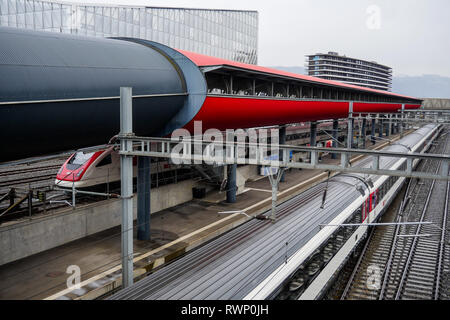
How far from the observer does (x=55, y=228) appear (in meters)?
15.1

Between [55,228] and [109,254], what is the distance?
7.99 feet

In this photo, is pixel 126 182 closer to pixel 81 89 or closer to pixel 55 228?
pixel 81 89

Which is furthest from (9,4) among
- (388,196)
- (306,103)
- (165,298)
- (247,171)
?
(165,298)

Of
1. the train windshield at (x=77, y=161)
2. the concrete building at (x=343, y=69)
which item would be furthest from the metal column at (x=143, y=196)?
the concrete building at (x=343, y=69)

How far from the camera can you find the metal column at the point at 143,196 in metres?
15.6

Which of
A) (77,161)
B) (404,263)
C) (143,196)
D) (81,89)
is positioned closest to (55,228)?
(143,196)

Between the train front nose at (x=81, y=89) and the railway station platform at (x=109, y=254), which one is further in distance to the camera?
the railway station platform at (x=109, y=254)

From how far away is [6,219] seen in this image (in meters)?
14.3

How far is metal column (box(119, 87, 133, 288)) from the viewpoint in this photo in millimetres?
10859

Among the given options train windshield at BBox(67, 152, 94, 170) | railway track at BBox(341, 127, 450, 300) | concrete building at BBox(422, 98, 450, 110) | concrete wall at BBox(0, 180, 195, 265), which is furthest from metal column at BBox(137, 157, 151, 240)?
concrete building at BBox(422, 98, 450, 110)

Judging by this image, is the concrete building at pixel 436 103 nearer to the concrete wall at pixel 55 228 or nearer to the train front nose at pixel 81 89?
the train front nose at pixel 81 89

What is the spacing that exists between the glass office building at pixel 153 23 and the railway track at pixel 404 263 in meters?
38.7

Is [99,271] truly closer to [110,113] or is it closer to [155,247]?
[155,247]

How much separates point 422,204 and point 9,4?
47228 millimetres
